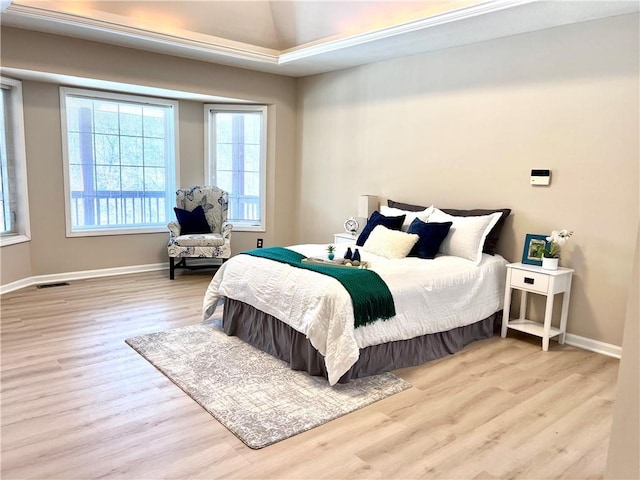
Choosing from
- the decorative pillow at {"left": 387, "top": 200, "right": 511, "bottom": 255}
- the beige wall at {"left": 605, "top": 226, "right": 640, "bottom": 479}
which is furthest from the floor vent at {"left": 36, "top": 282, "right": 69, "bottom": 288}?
the beige wall at {"left": 605, "top": 226, "right": 640, "bottom": 479}

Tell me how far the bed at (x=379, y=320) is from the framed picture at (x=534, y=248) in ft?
0.72

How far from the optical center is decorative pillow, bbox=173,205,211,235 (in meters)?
5.81

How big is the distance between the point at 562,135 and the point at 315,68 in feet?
9.88

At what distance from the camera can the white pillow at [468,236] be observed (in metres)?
3.94

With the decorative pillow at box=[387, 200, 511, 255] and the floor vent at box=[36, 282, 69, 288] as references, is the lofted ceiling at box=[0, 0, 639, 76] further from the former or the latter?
the floor vent at box=[36, 282, 69, 288]

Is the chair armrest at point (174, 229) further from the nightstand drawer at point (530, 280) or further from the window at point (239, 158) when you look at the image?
the nightstand drawer at point (530, 280)

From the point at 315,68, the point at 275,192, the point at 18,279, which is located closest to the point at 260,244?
the point at 275,192

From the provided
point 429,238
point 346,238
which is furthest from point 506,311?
point 346,238

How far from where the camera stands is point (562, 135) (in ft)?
12.6

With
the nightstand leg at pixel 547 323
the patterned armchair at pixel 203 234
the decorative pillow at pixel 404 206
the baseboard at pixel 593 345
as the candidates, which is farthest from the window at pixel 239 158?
the baseboard at pixel 593 345

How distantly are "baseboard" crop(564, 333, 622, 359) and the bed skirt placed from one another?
60 cm

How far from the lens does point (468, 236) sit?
3965 mm

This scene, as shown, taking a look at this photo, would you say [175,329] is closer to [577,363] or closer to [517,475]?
[517,475]

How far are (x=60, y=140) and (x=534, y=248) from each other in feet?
16.5
